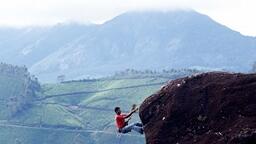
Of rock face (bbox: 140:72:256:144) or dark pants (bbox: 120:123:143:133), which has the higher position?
rock face (bbox: 140:72:256:144)

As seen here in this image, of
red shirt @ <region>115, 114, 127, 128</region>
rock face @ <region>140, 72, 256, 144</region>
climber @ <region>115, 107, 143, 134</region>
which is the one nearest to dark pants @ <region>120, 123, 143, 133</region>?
climber @ <region>115, 107, 143, 134</region>

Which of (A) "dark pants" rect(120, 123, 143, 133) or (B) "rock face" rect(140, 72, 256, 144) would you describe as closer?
(B) "rock face" rect(140, 72, 256, 144)

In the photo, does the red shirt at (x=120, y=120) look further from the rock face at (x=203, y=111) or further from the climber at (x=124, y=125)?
the rock face at (x=203, y=111)

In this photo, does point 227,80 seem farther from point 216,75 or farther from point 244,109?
point 244,109

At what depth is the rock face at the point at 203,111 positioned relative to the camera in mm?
29656

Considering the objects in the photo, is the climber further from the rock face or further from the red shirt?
the rock face

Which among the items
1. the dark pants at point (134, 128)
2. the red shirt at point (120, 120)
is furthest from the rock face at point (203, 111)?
the red shirt at point (120, 120)

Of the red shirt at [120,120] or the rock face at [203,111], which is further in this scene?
the red shirt at [120,120]

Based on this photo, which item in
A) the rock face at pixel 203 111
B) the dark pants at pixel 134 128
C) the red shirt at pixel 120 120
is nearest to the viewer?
the rock face at pixel 203 111

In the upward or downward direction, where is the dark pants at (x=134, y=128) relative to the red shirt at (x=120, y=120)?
downward

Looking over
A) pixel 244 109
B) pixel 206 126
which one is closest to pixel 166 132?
pixel 206 126

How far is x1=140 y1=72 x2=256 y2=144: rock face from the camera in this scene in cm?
2966

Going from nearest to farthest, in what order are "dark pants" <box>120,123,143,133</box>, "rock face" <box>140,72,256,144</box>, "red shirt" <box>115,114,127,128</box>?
"rock face" <box>140,72,256,144</box>
"red shirt" <box>115,114,127,128</box>
"dark pants" <box>120,123,143,133</box>

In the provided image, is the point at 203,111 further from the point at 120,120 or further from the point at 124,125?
the point at 124,125
